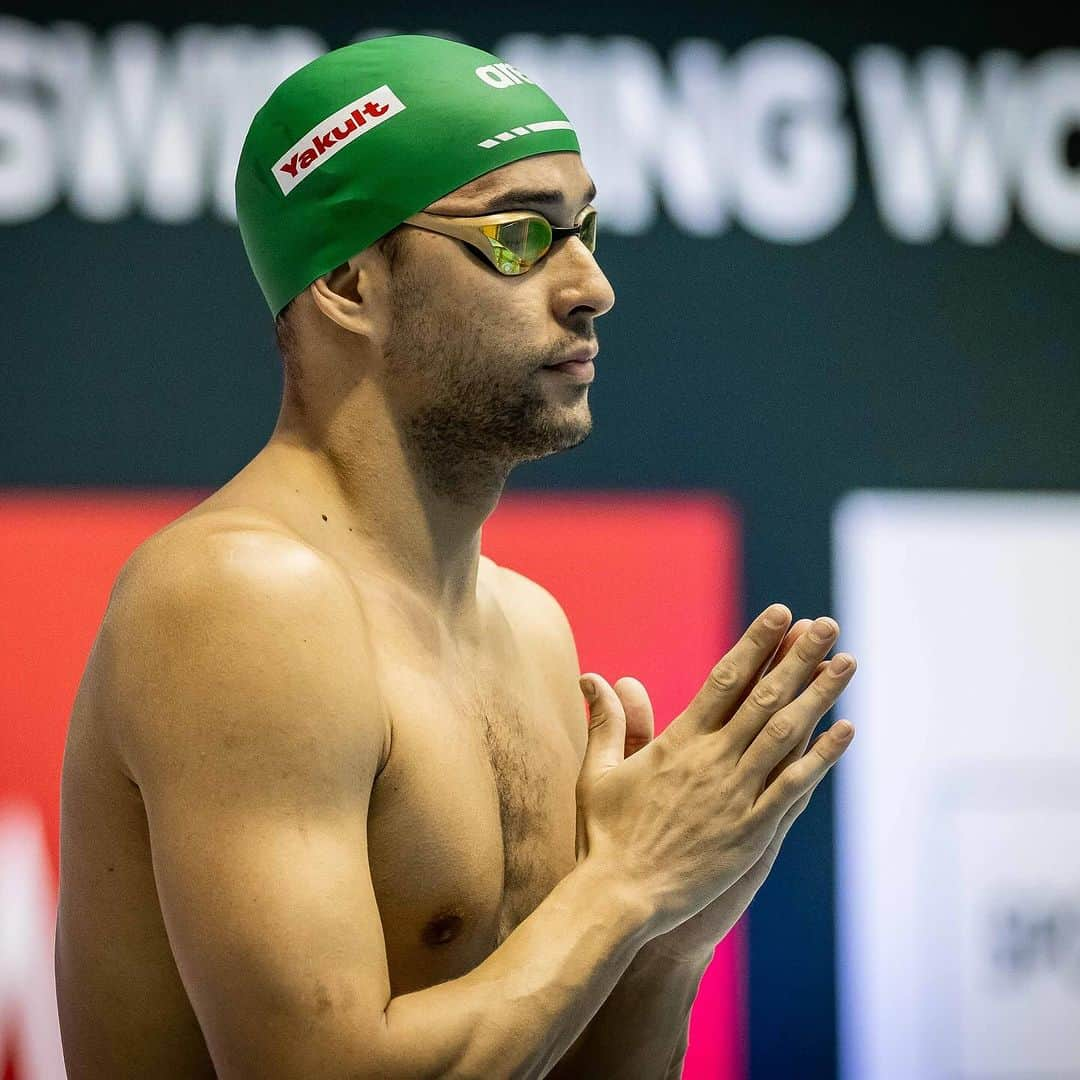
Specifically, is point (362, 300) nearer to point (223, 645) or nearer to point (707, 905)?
point (223, 645)

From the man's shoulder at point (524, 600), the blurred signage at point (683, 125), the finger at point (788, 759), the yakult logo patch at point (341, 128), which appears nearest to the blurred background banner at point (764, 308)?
the blurred signage at point (683, 125)

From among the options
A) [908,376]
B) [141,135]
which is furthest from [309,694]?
[908,376]

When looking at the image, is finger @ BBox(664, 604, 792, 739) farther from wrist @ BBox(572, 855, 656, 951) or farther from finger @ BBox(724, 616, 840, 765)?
wrist @ BBox(572, 855, 656, 951)

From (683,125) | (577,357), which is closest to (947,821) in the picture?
(683,125)

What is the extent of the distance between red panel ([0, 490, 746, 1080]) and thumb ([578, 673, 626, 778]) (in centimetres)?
158

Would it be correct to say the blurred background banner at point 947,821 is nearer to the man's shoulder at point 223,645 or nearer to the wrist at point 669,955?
the wrist at point 669,955

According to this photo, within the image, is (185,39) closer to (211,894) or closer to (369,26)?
(369,26)

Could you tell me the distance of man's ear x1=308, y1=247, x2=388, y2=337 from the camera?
1.69m

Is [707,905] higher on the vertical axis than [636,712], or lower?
lower

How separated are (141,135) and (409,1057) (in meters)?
2.47

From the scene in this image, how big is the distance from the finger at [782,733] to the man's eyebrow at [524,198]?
0.59 m

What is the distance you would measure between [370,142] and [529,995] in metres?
0.90

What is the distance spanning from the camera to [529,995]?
1428 mm

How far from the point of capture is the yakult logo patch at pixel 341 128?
1.67 metres
